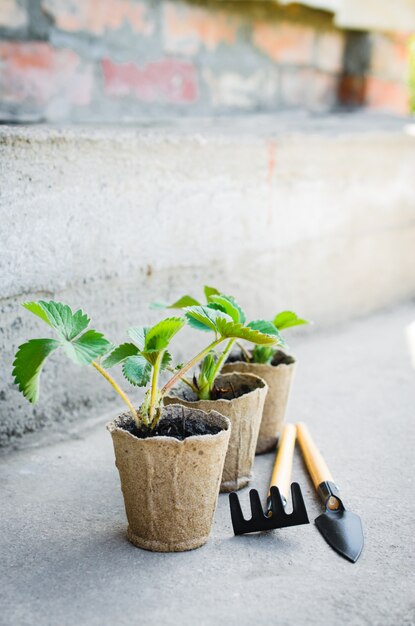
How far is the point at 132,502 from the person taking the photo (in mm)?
1427

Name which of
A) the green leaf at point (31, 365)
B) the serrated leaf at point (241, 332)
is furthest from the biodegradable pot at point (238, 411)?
the green leaf at point (31, 365)

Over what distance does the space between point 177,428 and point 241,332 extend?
0.23 meters

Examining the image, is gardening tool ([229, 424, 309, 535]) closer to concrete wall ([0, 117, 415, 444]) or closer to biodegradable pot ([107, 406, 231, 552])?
biodegradable pot ([107, 406, 231, 552])

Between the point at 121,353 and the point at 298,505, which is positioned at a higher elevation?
the point at 121,353

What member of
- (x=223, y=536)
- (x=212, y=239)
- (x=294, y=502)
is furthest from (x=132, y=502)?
(x=212, y=239)

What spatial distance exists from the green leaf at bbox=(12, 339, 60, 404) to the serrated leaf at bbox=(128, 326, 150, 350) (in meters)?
0.18

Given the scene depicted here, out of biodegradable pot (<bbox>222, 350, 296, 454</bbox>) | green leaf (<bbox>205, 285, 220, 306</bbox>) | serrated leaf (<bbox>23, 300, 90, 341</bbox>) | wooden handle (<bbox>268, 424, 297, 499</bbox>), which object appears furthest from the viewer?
biodegradable pot (<bbox>222, 350, 296, 454</bbox>)

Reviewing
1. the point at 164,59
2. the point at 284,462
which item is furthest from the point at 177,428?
the point at 164,59

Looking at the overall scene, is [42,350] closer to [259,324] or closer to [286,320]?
[259,324]

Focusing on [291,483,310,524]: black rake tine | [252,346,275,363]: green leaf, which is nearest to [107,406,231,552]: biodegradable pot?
[291,483,310,524]: black rake tine

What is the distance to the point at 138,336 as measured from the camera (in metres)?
1.46

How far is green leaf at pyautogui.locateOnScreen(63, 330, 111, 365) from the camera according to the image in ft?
4.23

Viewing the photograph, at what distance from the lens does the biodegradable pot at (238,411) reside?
1.62m

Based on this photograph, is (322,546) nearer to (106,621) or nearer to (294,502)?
(294,502)
